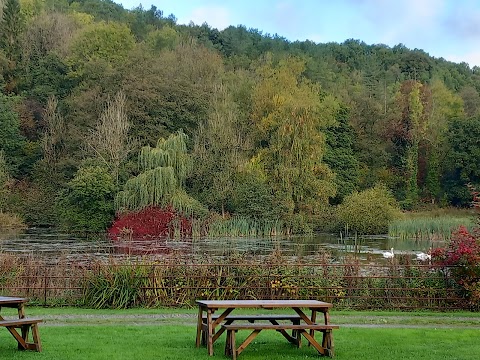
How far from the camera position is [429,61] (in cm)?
9975

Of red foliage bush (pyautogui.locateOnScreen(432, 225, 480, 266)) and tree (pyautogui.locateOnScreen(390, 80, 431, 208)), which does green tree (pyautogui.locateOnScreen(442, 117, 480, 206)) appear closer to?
tree (pyautogui.locateOnScreen(390, 80, 431, 208))

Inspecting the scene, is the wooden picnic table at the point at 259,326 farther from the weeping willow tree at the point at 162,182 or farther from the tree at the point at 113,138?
the tree at the point at 113,138

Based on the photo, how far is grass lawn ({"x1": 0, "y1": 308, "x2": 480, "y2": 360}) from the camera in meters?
9.76

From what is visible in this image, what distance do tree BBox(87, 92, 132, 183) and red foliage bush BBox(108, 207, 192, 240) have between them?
16.8ft

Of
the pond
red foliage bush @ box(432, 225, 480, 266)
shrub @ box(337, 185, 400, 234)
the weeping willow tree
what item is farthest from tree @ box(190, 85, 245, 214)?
red foliage bush @ box(432, 225, 480, 266)

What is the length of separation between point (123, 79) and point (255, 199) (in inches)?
652

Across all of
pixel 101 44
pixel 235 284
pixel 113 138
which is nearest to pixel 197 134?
pixel 113 138

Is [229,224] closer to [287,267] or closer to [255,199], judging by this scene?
[255,199]

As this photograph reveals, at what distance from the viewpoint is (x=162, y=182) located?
152ft

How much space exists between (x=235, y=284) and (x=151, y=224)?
92.7 feet

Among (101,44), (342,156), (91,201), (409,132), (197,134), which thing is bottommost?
(91,201)

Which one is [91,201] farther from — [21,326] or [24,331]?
[21,326]

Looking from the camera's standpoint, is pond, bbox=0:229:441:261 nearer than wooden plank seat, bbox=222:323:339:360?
No

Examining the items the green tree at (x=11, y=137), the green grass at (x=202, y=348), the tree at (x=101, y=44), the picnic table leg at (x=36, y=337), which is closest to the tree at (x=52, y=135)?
the green tree at (x=11, y=137)
